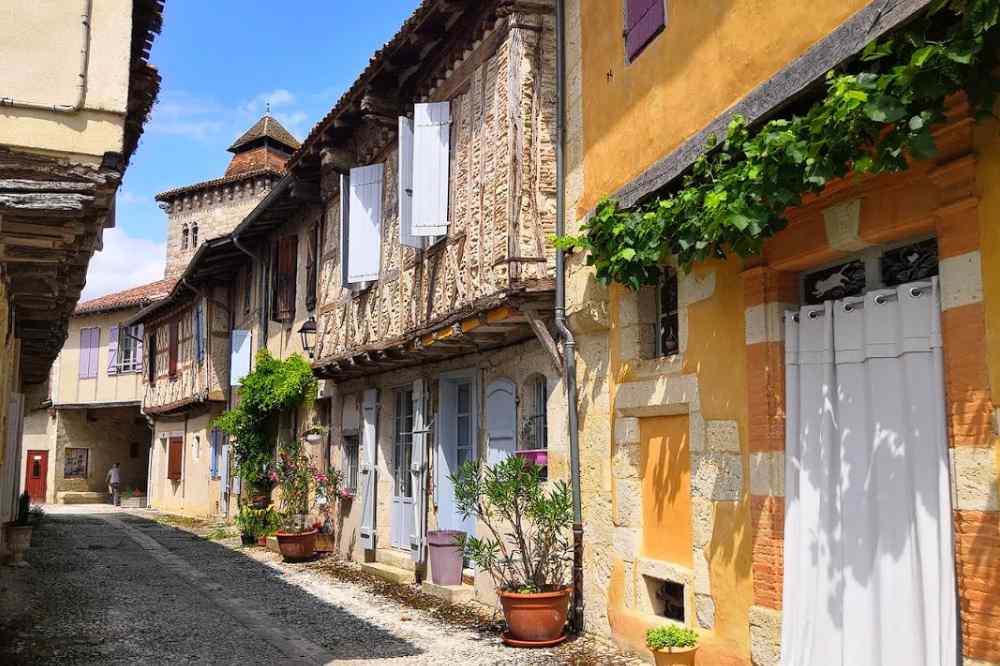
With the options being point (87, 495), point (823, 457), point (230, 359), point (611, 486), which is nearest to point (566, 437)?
point (611, 486)

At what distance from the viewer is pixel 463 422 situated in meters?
10.2

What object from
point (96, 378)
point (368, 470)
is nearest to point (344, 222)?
point (368, 470)

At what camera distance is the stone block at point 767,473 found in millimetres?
5156

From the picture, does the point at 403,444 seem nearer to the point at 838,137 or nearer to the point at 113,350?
the point at 838,137

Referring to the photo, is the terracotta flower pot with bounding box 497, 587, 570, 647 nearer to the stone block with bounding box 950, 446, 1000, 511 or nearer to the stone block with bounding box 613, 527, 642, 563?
the stone block with bounding box 613, 527, 642, 563

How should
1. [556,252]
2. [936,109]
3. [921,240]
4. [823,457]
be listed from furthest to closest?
[556,252]
[823,457]
[921,240]
[936,109]

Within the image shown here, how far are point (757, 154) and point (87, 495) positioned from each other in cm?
2907

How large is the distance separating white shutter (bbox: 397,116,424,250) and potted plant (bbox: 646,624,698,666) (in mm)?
5282

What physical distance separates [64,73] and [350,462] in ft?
28.3

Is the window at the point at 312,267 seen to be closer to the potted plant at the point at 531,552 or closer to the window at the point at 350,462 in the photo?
the window at the point at 350,462

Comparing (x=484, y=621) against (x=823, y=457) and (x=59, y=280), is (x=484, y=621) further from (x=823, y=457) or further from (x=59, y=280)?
(x=59, y=280)

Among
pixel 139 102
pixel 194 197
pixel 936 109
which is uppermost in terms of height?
pixel 194 197

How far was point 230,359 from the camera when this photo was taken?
61.7 feet

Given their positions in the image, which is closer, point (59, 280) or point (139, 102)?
point (139, 102)
